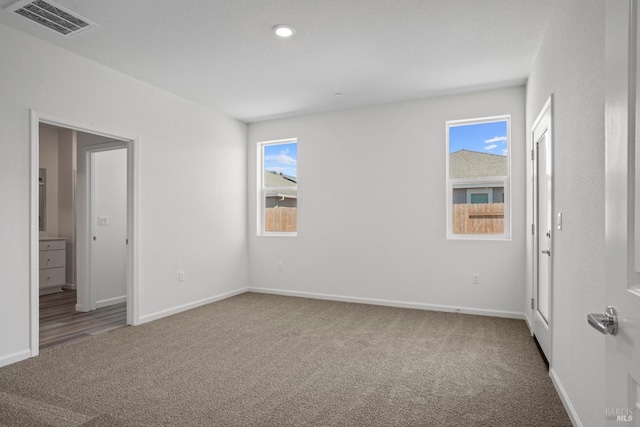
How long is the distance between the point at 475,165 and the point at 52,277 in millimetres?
6391

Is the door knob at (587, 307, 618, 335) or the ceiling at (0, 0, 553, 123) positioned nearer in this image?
the door knob at (587, 307, 618, 335)

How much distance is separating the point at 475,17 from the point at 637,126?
2.52 metres

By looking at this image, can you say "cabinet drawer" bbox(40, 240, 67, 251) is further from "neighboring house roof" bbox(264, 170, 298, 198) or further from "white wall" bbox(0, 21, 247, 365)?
"neighboring house roof" bbox(264, 170, 298, 198)

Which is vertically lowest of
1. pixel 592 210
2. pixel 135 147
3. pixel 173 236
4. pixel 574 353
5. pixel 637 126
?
pixel 574 353

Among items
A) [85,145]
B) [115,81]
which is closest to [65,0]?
[115,81]

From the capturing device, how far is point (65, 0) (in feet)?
8.59

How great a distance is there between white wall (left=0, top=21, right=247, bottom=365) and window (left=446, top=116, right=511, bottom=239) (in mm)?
3159

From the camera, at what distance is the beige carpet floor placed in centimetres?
219

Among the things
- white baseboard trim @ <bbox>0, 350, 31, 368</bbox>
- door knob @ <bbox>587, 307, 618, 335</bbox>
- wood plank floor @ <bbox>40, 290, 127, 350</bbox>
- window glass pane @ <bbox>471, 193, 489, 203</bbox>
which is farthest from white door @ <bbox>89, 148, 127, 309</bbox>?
door knob @ <bbox>587, 307, 618, 335</bbox>

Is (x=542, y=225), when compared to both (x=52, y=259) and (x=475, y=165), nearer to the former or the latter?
(x=475, y=165)

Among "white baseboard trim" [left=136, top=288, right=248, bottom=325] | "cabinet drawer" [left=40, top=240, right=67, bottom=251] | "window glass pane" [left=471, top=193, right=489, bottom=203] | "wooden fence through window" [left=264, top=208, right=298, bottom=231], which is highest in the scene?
"window glass pane" [left=471, top=193, right=489, bottom=203]

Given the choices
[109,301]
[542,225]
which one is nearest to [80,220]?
[109,301]

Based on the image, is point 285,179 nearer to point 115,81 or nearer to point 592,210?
point 115,81

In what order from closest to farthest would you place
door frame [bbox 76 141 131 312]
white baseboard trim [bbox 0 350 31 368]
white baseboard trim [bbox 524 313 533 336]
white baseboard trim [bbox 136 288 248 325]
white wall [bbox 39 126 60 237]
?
white baseboard trim [bbox 0 350 31 368]
white baseboard trim [bbox 524 313 533 336]
white baseboard trim [bbox 136 288 248 325]
door frame [bbox 76 141 131 312]
white wall [bbox 39 126 60 237]
